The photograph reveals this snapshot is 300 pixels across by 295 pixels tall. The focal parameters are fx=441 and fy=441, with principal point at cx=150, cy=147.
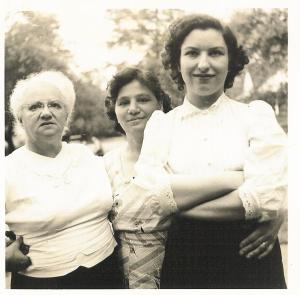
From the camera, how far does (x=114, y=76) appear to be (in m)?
1.92

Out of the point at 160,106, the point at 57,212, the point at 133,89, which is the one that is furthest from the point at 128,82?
the point at 57,212

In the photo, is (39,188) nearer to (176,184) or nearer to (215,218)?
(176,184)

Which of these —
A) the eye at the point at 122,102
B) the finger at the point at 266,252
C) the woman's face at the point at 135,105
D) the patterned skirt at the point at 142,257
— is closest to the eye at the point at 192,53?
the woman's face at the point at 135,105

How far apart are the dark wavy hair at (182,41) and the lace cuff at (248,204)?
0.47 m

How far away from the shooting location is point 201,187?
180cm

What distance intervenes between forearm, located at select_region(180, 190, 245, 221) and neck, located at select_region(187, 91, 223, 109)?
0.39 meters

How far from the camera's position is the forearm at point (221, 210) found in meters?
1.80

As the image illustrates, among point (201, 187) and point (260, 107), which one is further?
point (260, 107)

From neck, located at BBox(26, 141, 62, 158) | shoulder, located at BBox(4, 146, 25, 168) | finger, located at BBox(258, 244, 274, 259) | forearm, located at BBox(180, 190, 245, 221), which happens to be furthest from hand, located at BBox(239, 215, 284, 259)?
shoulder, located at BBox(4, 146, 25, 168)

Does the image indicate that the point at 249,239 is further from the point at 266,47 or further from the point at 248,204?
the point at 266,47

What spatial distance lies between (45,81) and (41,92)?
0.18 ft

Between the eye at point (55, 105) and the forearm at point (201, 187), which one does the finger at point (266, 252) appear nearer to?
the forearm at point (201, 187)
